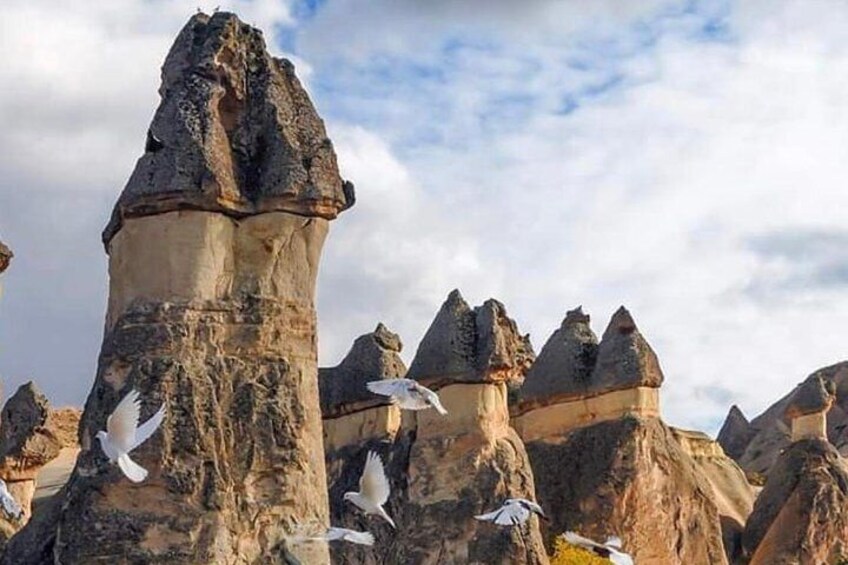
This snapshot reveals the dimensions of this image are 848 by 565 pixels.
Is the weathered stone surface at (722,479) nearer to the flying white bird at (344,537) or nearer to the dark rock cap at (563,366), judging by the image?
the dark rock cap at (563,366)

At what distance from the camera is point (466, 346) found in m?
19.4

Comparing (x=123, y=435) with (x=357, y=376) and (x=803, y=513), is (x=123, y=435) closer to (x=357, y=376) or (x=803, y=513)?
(x=357, y=376)

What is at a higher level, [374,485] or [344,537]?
[374,485]

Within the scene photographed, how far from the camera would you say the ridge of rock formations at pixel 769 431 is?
38.3 metres

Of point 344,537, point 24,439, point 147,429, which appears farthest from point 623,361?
point 147,429

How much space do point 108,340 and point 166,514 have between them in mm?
1362

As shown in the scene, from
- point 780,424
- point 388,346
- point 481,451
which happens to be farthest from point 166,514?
point 780,424

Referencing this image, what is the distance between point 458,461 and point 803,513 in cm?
795

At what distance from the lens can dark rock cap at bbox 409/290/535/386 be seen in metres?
19.1

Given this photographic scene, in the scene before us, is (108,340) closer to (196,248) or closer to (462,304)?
(196,248)

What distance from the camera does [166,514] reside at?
1192 centimetres

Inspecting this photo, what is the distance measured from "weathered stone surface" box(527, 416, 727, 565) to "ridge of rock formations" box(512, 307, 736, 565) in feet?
0.04

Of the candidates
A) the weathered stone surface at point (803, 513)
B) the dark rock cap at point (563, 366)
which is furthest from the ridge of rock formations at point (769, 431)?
the dark rock cap at point (563, 366)

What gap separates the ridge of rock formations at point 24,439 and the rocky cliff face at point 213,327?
5.59m
